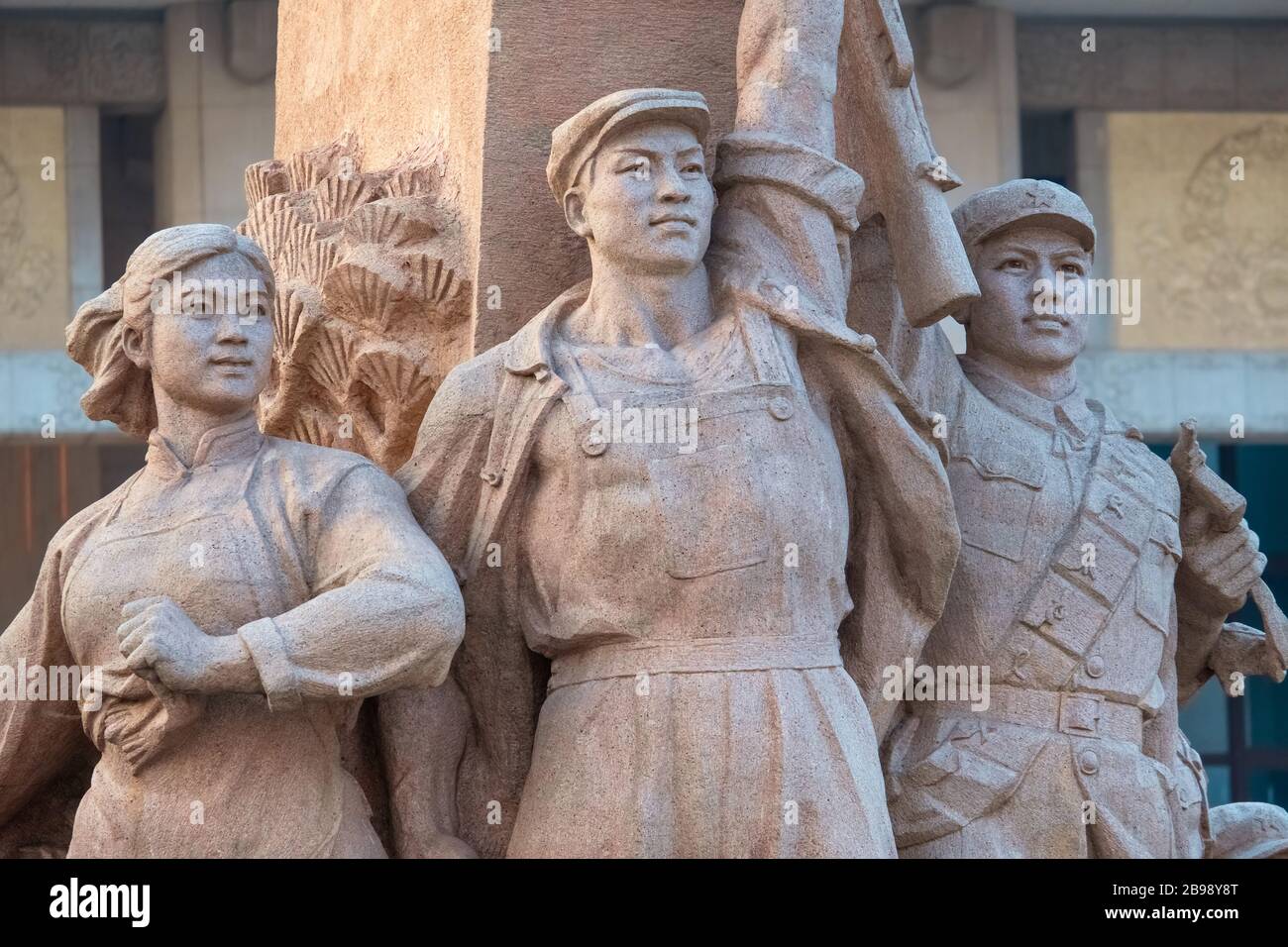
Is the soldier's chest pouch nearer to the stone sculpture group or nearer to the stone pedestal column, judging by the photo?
the stone sculpture group

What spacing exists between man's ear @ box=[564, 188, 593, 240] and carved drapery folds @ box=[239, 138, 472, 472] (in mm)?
527

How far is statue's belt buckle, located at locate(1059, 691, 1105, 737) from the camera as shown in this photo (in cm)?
863

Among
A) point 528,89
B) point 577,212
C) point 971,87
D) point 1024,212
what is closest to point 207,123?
point 971,87

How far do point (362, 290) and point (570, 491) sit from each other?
3.67 feet

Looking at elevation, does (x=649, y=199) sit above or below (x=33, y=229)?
below

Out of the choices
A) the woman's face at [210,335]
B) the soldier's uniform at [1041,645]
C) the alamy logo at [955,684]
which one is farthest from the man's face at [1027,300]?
the woman's face at [210,335]

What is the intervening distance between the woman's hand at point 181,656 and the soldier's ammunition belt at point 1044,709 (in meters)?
2.06

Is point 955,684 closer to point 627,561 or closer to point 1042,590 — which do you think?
point 1042,590

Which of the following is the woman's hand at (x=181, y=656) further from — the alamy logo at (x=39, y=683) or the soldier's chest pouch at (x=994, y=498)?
the soldier's chest pouch at (x=994, y=498)

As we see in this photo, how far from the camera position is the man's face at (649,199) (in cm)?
798

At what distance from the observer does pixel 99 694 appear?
25.4 ft

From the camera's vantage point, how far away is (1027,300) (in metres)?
8.96

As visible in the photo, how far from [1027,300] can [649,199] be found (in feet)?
4.73
